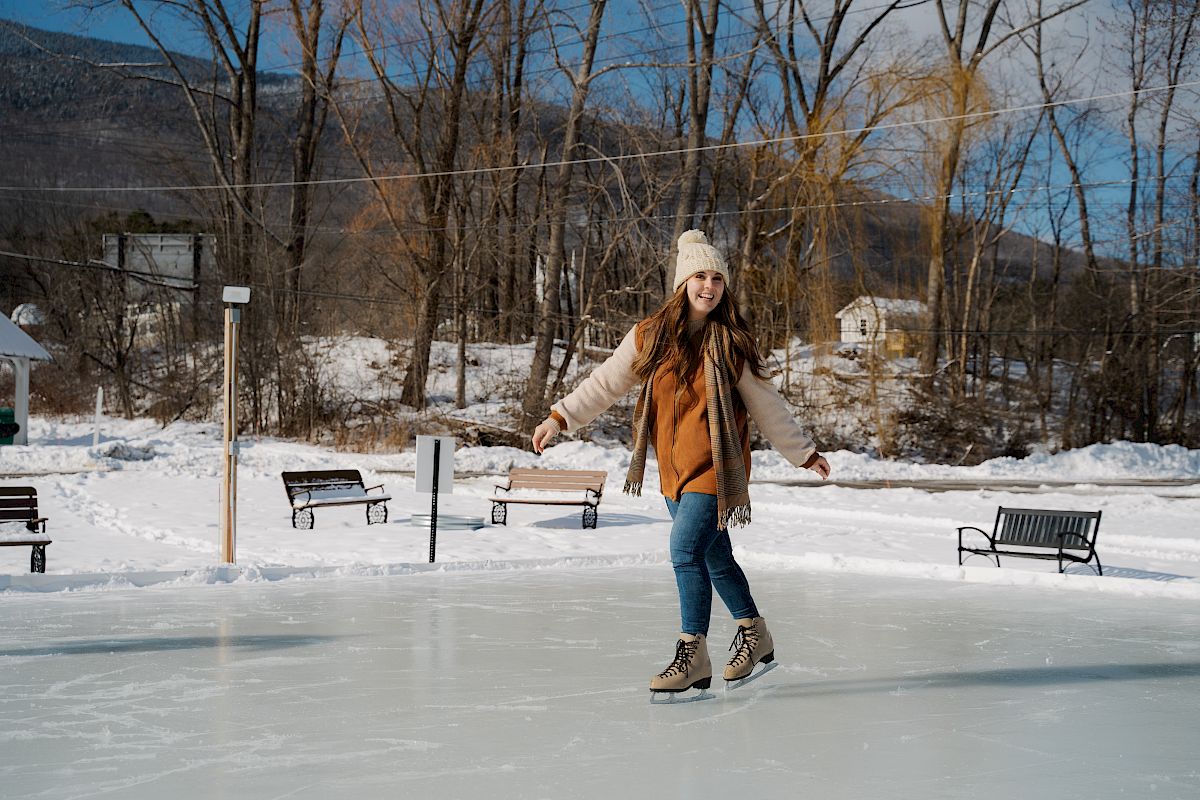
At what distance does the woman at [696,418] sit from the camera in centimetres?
508

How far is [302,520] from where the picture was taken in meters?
13.8

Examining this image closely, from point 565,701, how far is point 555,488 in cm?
1002

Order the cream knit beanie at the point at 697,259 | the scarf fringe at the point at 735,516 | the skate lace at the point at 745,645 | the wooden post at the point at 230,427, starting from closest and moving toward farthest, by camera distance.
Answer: the scarf fringe at the point at 735,516 → the cream knit beanie at the point at 697,259 → the skate lace at the point at 745,645 → the wooden post at the point at 230,427

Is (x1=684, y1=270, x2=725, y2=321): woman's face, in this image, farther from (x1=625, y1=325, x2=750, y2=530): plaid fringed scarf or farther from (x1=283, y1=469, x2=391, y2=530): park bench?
(x1=283, y1=469, x2=391, y2=530): park bench

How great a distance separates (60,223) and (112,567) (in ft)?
191

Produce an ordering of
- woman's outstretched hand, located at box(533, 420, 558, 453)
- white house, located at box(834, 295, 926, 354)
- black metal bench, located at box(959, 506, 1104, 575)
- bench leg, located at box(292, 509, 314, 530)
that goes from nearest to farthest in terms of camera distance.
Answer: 1. woman's outstretched hand, located at box(533, 420, 558, 453)
2. black metal bench, located at box(959, 506, 1104, 575)
3. bench leg, located at box(292, 509, 314, 530)
4. white house, located at box(834, 295, 926, 354)

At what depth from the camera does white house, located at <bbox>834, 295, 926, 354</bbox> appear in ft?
100

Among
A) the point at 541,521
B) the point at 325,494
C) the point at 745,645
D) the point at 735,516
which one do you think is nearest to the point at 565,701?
the point at 745,645

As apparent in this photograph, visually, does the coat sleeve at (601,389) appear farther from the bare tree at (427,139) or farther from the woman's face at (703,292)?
the bare tree at (427,139)

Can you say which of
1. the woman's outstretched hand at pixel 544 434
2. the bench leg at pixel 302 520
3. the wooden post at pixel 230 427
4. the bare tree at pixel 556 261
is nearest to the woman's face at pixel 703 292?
the woman's outstretched hand at pixel 544 434

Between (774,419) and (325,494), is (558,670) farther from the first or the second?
(325,494)

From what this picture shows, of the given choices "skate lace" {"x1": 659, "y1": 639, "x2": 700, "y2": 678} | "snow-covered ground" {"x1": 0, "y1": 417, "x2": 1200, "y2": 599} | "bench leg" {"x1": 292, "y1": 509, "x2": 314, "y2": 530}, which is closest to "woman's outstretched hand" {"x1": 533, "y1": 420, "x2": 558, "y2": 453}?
"skate lace" {"x1": 659, "y1": 639, "x2": 700, "y2": 678}

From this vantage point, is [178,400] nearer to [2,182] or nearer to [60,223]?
[60,223]

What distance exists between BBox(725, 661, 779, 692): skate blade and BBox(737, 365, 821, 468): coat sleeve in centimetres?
110
